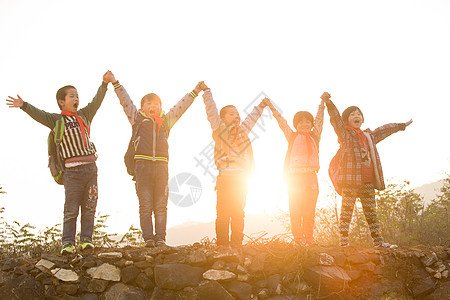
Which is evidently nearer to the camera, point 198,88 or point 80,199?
point 80,199

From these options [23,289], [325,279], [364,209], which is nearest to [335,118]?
[364,209]

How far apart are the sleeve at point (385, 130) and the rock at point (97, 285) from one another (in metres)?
4.65

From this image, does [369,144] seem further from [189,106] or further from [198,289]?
A: [198,289]

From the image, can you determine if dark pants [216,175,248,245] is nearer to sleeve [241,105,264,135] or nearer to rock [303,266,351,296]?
sleeve [241,105,264,135]

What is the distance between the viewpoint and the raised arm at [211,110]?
503cm

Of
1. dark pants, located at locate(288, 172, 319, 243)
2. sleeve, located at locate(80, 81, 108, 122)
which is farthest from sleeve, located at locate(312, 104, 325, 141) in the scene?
sleeve, located at locate(80, 81, 108, 122)

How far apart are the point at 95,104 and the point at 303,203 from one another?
11.1 feet

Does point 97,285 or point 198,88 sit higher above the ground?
point 198,88

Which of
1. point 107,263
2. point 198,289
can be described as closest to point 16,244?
point 107,263

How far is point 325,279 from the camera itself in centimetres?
409

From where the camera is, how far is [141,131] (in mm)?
4867

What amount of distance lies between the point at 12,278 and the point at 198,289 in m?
2.08

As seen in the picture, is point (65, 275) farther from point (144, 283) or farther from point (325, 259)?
point (325, 259)

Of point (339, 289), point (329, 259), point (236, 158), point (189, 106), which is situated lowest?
point (339, 289)
